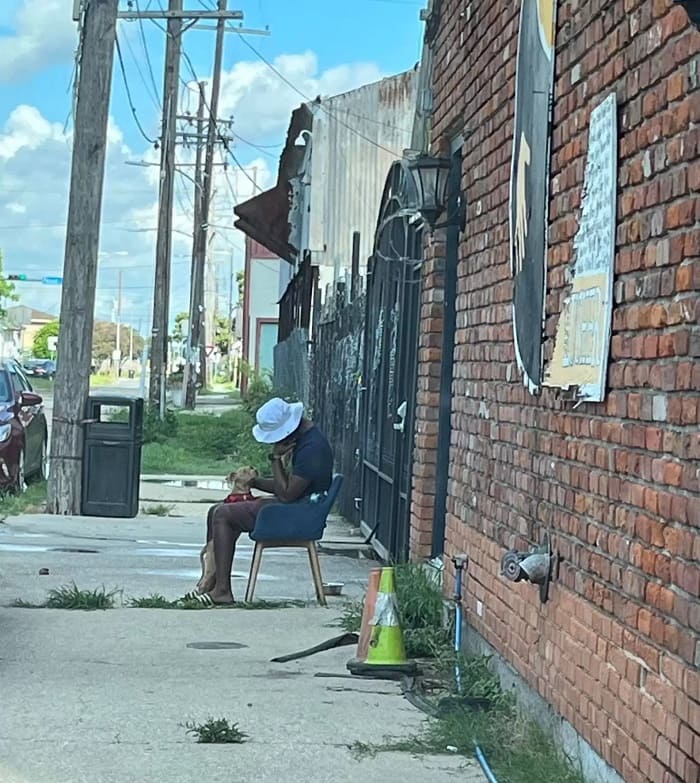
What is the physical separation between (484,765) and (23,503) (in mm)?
10693

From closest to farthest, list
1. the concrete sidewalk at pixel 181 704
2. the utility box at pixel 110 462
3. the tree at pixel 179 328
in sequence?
the concrete sidewalk at pixel 181 704, the utility box at pixel 110 462, the tree at pixel 179 328

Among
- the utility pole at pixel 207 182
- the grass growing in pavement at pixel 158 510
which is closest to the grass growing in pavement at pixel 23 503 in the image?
the grass growing in pavement at pixel 158 510

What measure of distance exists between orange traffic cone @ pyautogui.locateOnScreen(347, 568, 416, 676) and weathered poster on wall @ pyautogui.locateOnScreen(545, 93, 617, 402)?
200 centimetres

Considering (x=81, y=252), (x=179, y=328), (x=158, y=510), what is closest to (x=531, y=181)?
(x=81, y=252)

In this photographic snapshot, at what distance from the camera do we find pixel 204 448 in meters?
26.4

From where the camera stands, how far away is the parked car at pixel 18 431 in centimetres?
1552

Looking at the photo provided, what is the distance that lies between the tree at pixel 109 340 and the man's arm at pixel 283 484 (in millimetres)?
126438

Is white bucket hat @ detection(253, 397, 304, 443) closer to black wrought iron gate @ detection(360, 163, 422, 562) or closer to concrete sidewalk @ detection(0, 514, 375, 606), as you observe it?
black wrought iron gate @ detection(360, 163, 422, 562)

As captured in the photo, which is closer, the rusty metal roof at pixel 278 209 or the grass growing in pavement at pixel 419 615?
the grass growing in pavement at pixel 419 615

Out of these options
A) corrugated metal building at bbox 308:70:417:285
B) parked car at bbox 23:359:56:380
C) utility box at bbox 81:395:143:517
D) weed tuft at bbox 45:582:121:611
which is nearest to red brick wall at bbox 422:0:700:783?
weed tuft at bbox 45:582:121:611

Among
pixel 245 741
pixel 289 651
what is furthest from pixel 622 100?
pixel 289 651

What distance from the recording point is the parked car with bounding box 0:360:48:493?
15.5 meters

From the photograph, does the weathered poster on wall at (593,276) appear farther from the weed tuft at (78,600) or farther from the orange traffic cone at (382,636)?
the weed tuft at (78,600)

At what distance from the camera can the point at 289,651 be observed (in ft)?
24.7
